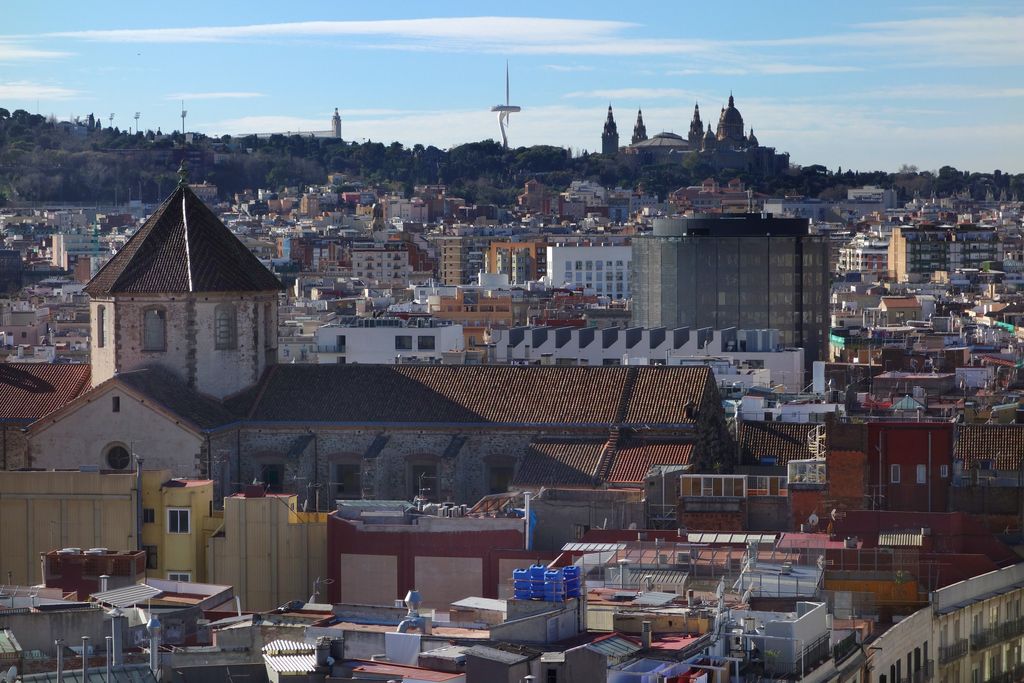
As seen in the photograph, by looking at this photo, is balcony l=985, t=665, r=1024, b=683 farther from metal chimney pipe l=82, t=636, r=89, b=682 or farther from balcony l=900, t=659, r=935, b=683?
metal chimney pipe l=82, t=636, r=89, b=682

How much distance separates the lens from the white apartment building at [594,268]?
132 meters

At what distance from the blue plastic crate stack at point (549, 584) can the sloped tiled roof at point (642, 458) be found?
13.2m

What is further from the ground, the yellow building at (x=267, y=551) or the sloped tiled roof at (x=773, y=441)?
the sloped tiled roof at (x=773, y=441)

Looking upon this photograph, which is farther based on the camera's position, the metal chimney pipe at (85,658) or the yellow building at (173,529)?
Result: the yellow building at (173,529)

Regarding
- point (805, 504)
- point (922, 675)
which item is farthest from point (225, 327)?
point (922, 675)

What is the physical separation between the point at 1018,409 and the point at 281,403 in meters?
15.2

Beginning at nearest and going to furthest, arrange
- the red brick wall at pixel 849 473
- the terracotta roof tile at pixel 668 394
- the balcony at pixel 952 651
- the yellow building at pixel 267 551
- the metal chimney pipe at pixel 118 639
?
the metal chimney pipe at pixel 118 639 → the balcony at pixel 952 651 → the yellow building at pixel 267 551 → the red brick wall at pixel 849 473 → the terracotta roof tile at pixel 668 394

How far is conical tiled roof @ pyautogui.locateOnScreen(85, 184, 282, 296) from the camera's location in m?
40.7

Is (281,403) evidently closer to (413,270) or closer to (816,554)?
(816,554)

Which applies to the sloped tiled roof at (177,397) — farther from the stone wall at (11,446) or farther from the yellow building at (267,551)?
the yellow building at (267,551)

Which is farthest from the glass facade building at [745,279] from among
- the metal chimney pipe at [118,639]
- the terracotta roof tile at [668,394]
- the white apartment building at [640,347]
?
the metal chimney pipe at [118,639]

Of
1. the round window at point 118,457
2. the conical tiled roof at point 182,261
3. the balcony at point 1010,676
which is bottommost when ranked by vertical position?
the balcony at point 1010,676

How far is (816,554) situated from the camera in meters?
29.1

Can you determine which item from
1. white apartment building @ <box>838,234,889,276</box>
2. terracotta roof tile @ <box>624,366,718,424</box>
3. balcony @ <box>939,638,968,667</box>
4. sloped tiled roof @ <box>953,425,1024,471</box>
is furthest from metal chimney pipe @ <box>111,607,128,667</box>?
white apartment building @ <box>838,234,889,276</box>
